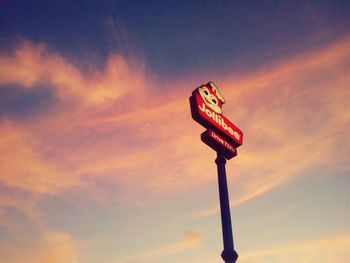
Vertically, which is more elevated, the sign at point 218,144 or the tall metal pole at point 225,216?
the sign at point 218,144

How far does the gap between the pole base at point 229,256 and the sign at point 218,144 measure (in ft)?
14.1

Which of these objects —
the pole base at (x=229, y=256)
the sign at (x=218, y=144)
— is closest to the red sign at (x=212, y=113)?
the sign at (x=218, y=144)

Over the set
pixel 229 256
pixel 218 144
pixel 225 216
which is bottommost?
pixel 229 256

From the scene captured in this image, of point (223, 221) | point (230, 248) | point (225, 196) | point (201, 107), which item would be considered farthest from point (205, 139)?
point (230, 248)

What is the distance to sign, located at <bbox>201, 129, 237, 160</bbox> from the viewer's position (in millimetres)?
13227

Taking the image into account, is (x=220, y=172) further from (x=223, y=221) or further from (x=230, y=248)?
(x=230, y=248)

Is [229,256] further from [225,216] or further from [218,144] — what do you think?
[218,144]

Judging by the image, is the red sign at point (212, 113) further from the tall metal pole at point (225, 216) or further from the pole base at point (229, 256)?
the pole base at point (229, 256)

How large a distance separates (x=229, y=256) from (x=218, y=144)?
4.62 m

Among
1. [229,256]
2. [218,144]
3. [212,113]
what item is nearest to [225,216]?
[229,256]

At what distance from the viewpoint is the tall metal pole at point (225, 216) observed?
10935mm

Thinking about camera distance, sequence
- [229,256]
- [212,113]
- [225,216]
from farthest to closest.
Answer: [212,113] → [225,216] → [229,256]

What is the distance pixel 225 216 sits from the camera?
1216 cm

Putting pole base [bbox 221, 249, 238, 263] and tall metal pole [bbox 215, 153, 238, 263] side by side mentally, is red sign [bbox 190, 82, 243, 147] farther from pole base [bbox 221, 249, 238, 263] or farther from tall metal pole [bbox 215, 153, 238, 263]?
pole base [bbox 221, 249, 238, 263]
